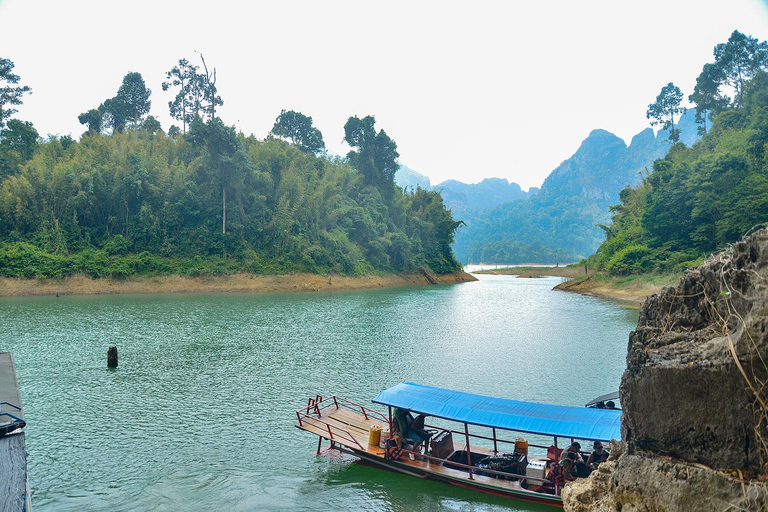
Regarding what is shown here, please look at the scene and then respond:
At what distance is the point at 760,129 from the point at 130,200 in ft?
225

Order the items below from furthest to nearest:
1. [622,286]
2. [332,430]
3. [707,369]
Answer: [622,286] < [332,430] < [707,369]

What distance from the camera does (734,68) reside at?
6875 centimetres

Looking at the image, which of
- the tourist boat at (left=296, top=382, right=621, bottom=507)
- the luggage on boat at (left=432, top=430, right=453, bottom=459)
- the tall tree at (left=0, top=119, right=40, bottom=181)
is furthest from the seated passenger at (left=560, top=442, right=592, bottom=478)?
the tall tree at (left=0, top=119, right=40, bottom=181)

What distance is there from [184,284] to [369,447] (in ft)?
155

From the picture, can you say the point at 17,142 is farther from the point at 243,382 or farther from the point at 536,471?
the point at 536,471

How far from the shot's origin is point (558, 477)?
10391 mm

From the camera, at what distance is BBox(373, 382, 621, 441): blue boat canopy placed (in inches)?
408

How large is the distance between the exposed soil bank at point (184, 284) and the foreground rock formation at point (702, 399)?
52950 mm

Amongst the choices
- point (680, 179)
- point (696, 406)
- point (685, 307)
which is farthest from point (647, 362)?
point (680, 179)

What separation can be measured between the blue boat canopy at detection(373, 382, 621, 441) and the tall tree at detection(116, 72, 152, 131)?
233ft

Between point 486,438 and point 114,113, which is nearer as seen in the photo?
point 486,438

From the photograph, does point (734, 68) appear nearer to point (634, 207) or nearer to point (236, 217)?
point (634, 207)

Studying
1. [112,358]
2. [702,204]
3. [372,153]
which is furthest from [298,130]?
[112,358]

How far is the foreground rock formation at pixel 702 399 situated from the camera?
17.4ft
